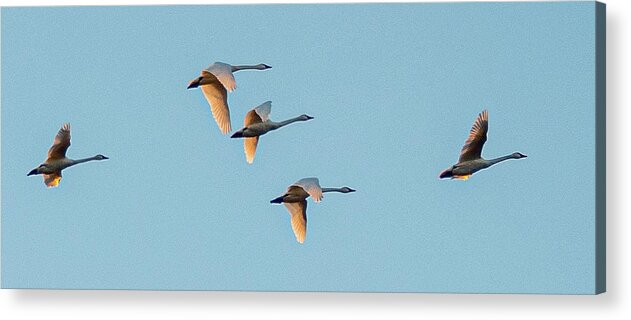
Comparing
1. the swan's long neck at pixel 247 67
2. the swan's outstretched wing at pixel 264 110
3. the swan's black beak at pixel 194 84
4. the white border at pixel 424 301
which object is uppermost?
the swan's long neck at pixel 247 67

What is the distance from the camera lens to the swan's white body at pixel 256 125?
26.7 ft

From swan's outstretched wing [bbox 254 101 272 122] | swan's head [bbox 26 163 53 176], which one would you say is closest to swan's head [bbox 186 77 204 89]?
swan's outstretched wing [bbox 254 101 272 122]

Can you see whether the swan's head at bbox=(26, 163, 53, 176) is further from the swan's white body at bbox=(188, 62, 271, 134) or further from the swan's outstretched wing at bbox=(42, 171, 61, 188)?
the swan's white body at bbox=(188, 62, 271, 134)

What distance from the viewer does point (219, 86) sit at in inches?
323

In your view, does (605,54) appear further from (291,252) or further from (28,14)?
(28,14)

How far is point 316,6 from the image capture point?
26.6 ft

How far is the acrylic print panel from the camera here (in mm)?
7957

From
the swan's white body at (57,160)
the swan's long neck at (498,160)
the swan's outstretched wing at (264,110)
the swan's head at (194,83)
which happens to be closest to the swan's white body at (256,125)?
the swan's outstretched wing at (264,110)

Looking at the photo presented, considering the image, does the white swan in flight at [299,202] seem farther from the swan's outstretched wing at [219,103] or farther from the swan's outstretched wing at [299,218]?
the swan's outstretched wing at [219,103]

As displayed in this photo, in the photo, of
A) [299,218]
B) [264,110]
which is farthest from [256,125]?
[299,218]

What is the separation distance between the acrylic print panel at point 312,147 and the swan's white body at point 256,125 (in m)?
0.02

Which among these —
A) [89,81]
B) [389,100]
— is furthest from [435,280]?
[89,81]

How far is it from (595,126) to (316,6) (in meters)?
→ 1.26

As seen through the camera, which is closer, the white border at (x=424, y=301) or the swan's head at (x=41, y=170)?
the white border at (x=424, y=301)
